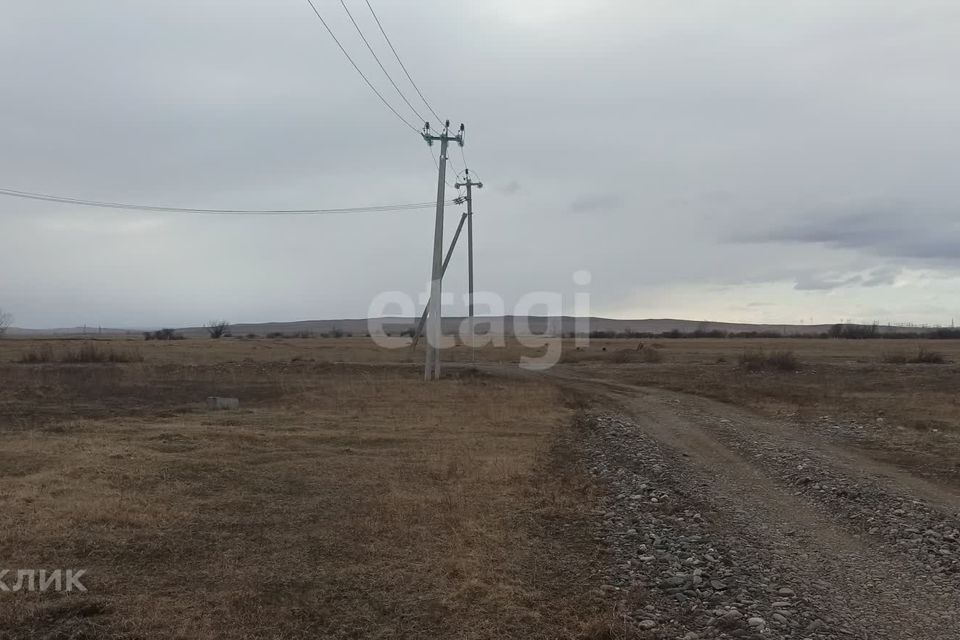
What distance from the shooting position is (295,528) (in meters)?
7.97

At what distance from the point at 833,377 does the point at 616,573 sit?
32.0 metres

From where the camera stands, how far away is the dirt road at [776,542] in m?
5.48

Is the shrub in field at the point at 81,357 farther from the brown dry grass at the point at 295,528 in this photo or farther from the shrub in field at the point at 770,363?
the shrub in field at the point at 770,363

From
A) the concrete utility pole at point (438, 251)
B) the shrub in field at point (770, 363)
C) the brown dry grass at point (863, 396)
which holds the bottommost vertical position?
the brown dry grass at point (863, 396)

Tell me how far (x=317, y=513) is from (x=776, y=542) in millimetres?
5530

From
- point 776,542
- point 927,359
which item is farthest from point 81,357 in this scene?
point 927,359

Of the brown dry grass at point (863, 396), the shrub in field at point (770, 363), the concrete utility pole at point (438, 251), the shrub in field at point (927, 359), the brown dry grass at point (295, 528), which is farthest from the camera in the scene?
the shrub in field at point (927, 359)

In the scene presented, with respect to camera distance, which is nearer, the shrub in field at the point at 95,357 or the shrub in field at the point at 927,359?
the shrub in field at the point at 95,357

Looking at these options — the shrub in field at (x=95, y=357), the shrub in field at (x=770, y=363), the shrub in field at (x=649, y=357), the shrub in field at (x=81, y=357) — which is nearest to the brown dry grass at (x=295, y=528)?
the shrub in field at (x=770, y=363)

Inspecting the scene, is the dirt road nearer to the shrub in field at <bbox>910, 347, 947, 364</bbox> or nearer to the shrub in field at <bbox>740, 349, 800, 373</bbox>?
the shrub in field at <bbox>740, 349, 800, 373</bbox>

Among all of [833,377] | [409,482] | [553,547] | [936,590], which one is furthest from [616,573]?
[833,377]

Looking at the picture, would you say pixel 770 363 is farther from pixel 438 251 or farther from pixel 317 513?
pixel 317 513

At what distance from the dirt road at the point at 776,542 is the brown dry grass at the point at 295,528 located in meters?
0.64

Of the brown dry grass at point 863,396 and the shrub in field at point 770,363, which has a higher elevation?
the shrub in field at point 770,363
